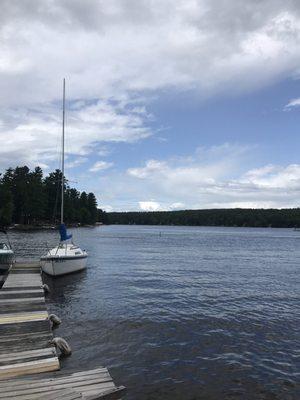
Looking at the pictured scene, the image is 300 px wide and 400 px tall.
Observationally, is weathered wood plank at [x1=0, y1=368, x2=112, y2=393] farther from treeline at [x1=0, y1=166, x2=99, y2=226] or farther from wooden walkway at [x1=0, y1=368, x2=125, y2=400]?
treeline at [x1=0, y1=166, x2=99, y2=226]

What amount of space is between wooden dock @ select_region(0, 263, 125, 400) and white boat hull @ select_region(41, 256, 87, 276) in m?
9.66

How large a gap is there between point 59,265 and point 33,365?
19.0 metres

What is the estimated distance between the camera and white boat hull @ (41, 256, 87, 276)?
1151 inches

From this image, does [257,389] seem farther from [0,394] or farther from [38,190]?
[38,190]

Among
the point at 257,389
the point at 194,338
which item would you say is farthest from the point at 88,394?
the point at 194,338

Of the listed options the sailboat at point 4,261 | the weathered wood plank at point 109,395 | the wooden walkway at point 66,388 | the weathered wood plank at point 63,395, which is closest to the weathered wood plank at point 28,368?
the wooden walkway at point 66,388

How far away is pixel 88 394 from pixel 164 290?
1704cm

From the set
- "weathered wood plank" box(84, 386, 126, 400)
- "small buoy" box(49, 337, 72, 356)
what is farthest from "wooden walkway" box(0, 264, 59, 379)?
"weathered wood plank" box(84, 386, 126, 400)

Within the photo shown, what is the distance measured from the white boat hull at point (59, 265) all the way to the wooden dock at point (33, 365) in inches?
380

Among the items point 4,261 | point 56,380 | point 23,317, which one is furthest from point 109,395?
point 4,261

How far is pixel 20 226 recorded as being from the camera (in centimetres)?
11681

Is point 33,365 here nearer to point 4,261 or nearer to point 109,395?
point 109,395

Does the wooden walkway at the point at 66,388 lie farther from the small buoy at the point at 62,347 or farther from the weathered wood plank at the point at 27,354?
the small buoy at the point at 62,347

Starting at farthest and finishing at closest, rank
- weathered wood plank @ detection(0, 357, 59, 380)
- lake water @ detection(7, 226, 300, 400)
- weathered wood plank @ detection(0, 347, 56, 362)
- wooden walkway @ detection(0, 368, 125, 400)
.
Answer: lake water @ detection(7, 226, 300, 400) < weathered wood plank @ detection(0, 347, 56, 362) < weathered wood plank @ detection(0, 357, 59, 380) < wooden walkway @ detection(0, 368, 125, 400)
